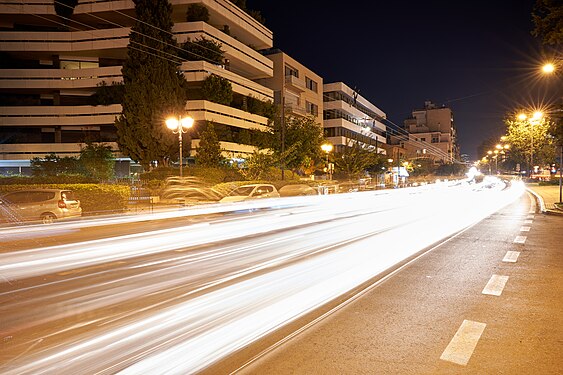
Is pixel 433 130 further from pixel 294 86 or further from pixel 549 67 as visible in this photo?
pixel 549 67

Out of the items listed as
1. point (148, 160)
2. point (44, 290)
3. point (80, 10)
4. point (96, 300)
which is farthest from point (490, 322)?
point (80, 10)

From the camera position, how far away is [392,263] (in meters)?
8.55

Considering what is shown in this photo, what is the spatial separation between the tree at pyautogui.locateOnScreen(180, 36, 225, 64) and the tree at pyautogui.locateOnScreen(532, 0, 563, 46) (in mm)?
27530

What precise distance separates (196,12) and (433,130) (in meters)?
112

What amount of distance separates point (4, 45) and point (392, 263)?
45.5 m

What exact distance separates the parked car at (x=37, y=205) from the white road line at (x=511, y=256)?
15.5 m

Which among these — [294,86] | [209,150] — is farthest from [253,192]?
[294,86]

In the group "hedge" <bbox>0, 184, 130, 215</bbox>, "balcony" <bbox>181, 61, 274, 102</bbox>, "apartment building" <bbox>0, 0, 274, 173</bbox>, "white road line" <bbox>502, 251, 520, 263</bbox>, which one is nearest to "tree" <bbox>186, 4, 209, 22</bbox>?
"apartment building" <bbox>0, 0, 274, 173</bbox>

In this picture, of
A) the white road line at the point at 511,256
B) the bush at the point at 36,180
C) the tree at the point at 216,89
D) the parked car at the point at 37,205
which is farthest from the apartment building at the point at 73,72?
the white road line at the point at 511,256

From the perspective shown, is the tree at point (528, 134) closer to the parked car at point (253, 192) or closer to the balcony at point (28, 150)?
the parked car at point (253, 192)

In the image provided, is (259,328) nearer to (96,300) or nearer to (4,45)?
(96,300)

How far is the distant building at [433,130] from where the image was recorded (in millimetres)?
126750

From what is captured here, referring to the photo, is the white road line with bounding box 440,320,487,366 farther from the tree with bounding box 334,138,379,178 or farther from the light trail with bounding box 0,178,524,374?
the tree with bounding box 334,138,379,178

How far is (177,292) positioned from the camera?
644cm
